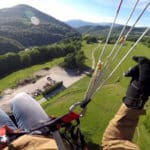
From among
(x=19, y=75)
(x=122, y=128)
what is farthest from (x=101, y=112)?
(x=19, y=75)

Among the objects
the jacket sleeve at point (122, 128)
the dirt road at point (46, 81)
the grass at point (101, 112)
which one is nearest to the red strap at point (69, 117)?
the jacket sleeve at point (122, 128)

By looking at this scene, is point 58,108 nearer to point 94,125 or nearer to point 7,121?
point 94,125

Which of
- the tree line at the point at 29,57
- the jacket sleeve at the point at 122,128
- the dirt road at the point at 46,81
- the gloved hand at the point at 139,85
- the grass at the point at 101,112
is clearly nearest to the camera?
the gloved hand at the point at 139,85

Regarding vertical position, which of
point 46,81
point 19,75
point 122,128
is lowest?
point 19,75

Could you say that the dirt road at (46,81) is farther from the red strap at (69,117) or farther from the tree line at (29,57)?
the red strap at (69,117)

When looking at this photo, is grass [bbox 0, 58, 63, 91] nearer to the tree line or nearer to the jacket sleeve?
the tree line

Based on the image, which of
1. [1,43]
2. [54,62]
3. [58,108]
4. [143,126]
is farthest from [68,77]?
[1,43]

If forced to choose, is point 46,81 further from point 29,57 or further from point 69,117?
point 69,117
